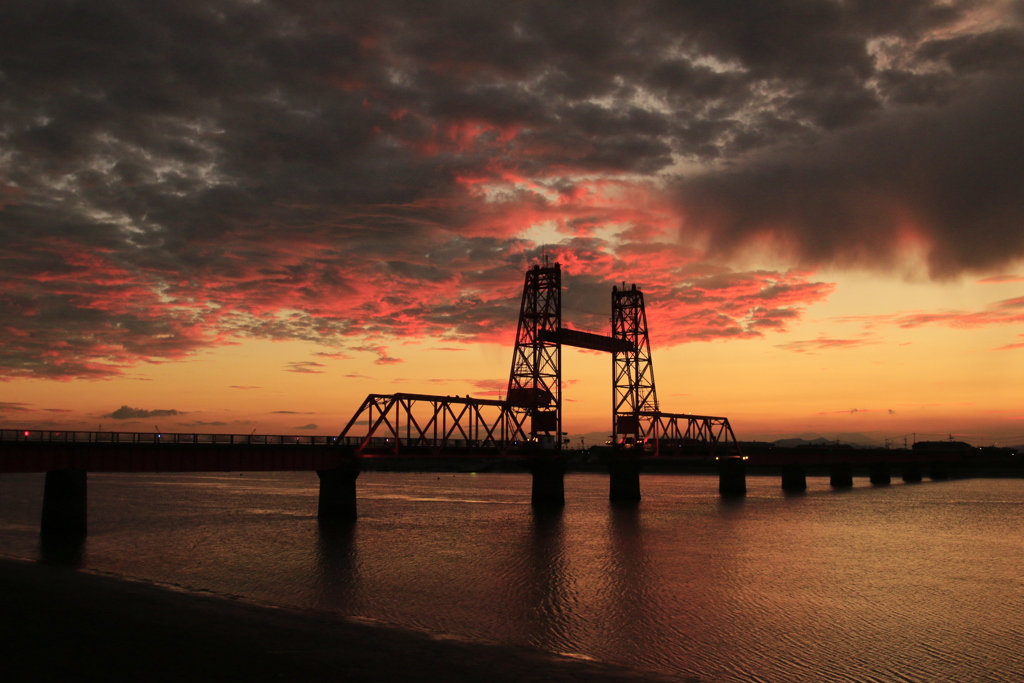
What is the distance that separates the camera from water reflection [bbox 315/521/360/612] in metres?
30.4

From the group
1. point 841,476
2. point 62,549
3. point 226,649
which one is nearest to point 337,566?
point 62,549

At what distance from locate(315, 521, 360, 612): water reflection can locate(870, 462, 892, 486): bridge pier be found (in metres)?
134

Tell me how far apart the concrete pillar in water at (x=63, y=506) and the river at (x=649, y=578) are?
1676 millimetres

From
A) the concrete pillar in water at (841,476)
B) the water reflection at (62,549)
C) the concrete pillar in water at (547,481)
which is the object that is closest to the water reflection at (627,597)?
the concrete pillar in water at (547,481)

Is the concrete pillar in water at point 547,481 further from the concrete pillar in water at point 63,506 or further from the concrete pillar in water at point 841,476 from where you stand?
the concrete pillar in water at point 841,476

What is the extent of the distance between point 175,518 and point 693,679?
198 feet

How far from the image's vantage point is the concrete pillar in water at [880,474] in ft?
519

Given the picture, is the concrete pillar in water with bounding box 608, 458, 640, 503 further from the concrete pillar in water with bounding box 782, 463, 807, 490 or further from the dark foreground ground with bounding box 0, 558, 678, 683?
the dark foreground ground with bounding box 0, 558, 678, 683

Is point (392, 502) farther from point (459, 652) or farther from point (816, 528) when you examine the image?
point (459, 652)

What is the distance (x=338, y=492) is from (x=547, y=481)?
2915 cm

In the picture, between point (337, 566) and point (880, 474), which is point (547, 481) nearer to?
point (337, 566)

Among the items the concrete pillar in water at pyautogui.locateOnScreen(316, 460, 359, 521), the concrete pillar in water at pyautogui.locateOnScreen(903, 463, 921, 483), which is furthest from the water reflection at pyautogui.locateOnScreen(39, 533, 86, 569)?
the concrete pillar in water at pyautogui.locateOnScreen(903, 463, 921, 483)

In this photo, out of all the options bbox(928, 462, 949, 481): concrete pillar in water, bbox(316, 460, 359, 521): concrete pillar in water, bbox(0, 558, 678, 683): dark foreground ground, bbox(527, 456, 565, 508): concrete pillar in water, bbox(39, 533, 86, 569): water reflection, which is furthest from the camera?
bbox(928, 462, 949, 481): concrete pillar in water

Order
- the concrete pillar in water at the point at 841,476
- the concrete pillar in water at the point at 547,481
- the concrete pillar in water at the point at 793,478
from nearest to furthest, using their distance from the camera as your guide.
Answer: the concrete pillar in water at the point at 547,481 → the concrete pillar in water at the point at 793,478 → the concrete pillar in water at the point at 841,476
